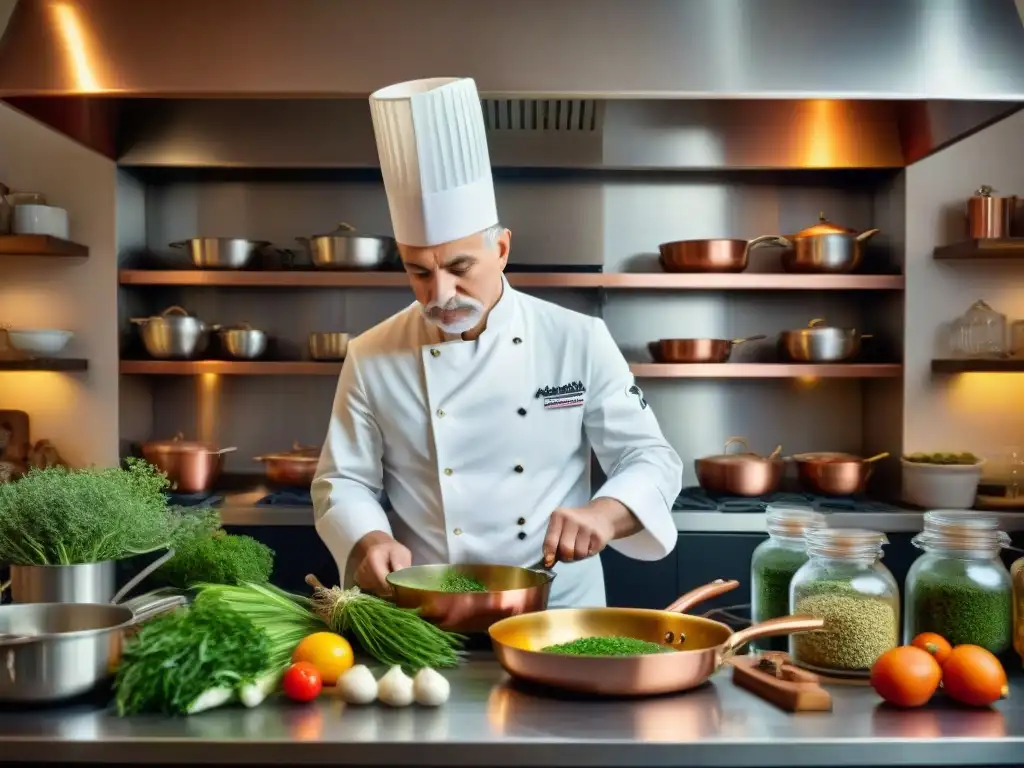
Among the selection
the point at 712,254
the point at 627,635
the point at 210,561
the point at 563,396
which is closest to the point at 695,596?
the point at 627,635

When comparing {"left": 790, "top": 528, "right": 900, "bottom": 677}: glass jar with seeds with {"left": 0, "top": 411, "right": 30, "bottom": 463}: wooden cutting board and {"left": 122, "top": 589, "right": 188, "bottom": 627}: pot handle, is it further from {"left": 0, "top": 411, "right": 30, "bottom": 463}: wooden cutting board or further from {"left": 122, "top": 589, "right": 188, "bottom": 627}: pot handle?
{"left": 0, "top": 411, "right": 30, "bottom": 463}: wooden cutting board

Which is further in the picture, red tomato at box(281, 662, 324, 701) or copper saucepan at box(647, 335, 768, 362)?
copper saucepan at box(647, 335, 768, 362)

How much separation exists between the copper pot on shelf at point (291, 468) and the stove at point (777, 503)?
1.37 metres

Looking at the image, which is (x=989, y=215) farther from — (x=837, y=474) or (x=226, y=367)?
(x=226, y=367)

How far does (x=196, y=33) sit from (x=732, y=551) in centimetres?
239

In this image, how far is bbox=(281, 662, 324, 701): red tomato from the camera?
1480mm

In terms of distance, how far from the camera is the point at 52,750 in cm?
135

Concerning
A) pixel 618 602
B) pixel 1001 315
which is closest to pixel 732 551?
pixel 618 602

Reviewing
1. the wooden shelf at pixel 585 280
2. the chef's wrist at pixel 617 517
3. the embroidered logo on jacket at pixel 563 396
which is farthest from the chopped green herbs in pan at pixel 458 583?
the wooden shelf at pixel 585 280

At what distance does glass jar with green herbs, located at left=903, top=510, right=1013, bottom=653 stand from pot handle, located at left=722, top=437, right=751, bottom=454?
2.44 m

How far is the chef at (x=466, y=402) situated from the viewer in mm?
2268

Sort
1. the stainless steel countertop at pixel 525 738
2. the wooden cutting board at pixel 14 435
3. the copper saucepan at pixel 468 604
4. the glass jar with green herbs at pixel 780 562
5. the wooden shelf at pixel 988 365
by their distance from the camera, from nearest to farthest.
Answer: the stainless steel countertop at pixel 525 738, the copper saucepan at pixel 468 604, the glass jar with green herbs at pixel 780 562, the wooden shelf at pixel 988 365, the wooden cutting board at pixel 14 435

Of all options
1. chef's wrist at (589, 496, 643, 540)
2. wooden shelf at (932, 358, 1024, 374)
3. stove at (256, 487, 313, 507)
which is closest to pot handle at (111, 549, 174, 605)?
chef's wrist at (589, 496, 643, 540)

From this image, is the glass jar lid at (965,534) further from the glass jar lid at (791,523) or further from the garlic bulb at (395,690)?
the garlic bulb at (395,690)
